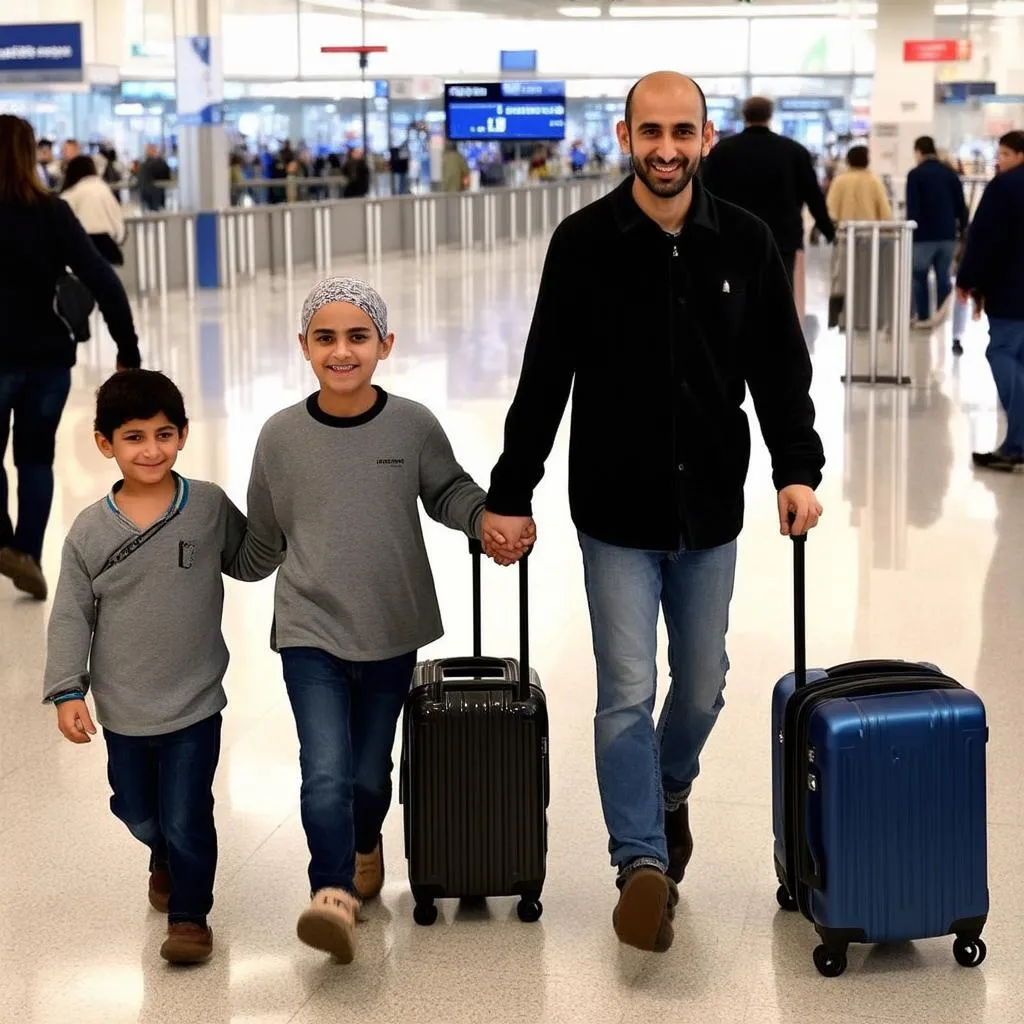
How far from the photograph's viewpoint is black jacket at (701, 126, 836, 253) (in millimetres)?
9977

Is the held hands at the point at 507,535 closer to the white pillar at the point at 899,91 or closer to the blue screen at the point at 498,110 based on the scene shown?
the white pillar at the point at 899,91

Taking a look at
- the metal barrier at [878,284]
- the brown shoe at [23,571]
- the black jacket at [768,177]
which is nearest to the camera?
the brown shoe at [23,571]

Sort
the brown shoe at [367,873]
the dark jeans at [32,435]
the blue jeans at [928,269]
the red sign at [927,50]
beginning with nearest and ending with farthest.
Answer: the brown shoe at [367,873], the dark jeans at [32,435], the blue jeans at [928,269], the red sign at [927,50]

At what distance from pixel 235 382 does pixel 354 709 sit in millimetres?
Result: 8872

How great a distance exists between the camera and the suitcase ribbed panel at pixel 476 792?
3242 mm

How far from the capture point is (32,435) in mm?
5887

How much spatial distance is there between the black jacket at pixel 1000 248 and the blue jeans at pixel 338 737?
533cm

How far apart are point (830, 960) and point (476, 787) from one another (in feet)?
2.32

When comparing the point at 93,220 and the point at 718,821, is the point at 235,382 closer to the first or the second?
the point at 93,220

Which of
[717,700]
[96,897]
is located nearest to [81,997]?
[96,897]

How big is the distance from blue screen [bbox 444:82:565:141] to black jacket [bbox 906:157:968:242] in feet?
31.9

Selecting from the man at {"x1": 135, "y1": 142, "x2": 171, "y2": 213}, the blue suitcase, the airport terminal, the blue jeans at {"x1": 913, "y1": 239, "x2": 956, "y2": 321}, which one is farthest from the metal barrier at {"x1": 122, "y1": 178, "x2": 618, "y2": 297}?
the blue suitcase

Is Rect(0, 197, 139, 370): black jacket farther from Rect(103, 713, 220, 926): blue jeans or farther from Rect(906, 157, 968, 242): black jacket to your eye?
Rect(906, 157, 968, 242): black jacket

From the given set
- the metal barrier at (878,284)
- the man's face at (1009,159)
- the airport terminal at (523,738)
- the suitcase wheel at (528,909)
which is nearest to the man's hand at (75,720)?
the airport terminal at (523,738)
